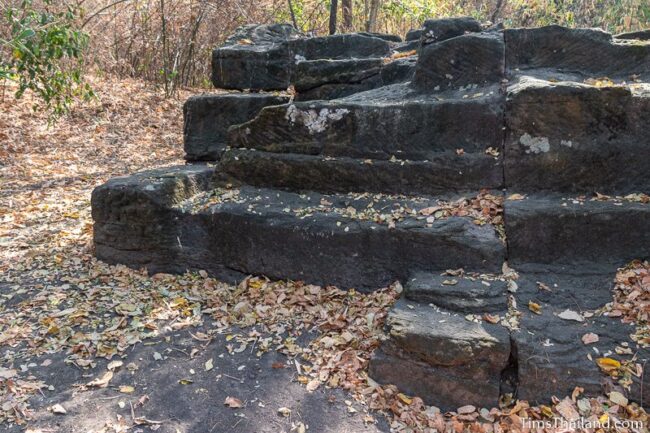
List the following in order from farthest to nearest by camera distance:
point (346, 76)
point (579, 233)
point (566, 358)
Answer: point (346, 76) → point (579, 233) → point (566, 358)

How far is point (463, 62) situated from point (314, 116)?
128 cm

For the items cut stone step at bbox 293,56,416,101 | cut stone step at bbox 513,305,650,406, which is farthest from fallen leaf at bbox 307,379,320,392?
cut stone step at bbox 293,56,416,101

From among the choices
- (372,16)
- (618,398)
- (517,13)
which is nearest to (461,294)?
(618,398)

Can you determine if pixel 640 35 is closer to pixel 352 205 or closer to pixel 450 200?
pixel 450 200

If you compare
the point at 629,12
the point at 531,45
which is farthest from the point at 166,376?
the point at 629,12

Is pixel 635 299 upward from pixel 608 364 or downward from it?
upward

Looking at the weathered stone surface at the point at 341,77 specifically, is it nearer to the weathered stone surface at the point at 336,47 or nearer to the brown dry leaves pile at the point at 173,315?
the weathered stone surface at the point at 336,47

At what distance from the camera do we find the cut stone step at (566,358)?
2.76 meters

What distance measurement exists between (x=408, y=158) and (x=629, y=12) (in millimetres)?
7314

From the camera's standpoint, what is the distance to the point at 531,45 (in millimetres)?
4289

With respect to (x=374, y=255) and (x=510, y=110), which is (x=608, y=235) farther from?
(x=374, y=255)

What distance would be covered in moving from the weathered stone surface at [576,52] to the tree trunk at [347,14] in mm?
6448

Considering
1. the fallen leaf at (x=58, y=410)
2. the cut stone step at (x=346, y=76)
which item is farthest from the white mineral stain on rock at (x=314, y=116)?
the fallen leaf at (x=58, y=410)

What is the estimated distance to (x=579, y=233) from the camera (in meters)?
3.40
